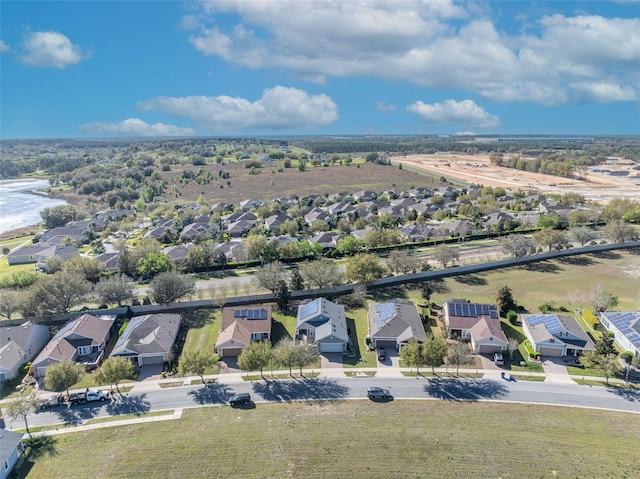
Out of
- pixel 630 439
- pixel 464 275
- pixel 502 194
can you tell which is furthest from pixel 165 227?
pixel 502 194

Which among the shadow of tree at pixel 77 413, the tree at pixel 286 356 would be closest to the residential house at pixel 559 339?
the tree at pixel 286 356

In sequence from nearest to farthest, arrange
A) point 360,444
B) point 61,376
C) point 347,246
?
point 360,444 < point 61,376 < point 347,246

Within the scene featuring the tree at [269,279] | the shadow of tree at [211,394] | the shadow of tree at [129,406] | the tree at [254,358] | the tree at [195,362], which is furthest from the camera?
the tree at [269,279]

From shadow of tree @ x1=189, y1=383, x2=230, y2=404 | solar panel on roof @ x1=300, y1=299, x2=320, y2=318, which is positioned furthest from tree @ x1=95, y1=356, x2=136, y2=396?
solar panel on roof @ x1=300, y1=299, x2=320, y2=318

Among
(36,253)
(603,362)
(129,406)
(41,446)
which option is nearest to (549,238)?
(603,362)

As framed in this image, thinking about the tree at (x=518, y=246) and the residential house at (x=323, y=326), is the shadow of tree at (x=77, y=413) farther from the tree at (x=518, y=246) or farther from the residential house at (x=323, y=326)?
the tree at (x=518, y=246)

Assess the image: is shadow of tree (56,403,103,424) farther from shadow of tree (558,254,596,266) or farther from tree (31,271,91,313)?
shadow of tree (558,254,596,266)

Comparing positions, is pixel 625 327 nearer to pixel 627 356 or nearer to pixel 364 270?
pixel 627 356
